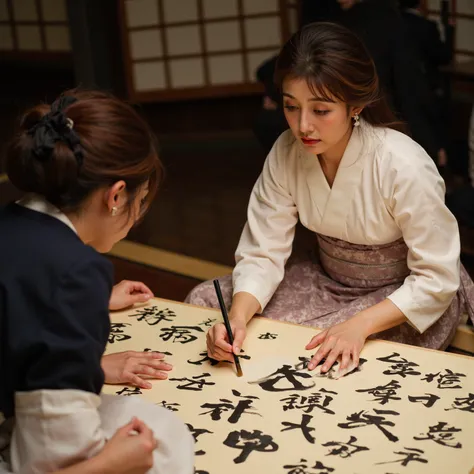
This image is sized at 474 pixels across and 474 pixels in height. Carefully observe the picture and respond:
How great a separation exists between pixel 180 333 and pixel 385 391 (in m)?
A: 0.64

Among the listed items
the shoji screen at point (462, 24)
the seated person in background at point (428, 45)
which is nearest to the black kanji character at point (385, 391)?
the seated person in background at point (428, 45)

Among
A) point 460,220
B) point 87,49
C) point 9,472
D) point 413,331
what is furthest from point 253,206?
point 87,49

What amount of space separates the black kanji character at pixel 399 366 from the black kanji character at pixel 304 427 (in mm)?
281

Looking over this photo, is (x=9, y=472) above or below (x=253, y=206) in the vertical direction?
below

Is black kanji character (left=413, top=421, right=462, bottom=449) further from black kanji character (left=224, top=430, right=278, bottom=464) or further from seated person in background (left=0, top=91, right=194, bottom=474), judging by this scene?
seated person in background (left=0, top=91, right=194, bottom=474)

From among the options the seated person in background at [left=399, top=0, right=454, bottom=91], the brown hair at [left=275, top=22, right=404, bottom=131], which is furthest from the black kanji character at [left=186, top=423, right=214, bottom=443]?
the seated person in background at [left=399, top=0, right=454, bottom=91]

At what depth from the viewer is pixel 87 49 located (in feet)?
18.8

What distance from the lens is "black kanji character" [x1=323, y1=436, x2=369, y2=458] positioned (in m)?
1.75

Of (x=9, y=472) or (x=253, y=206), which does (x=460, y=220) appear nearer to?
(x=253, y=206)

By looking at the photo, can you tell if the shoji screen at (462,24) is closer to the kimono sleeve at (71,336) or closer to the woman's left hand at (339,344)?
the woman's left hand at (339,344)

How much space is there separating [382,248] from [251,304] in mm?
473

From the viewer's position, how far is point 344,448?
177 cm

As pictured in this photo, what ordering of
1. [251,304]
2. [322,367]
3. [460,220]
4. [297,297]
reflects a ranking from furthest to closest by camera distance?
[460,220] → [297,297] → [251,304] → [322,367]

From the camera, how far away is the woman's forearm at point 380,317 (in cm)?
228
